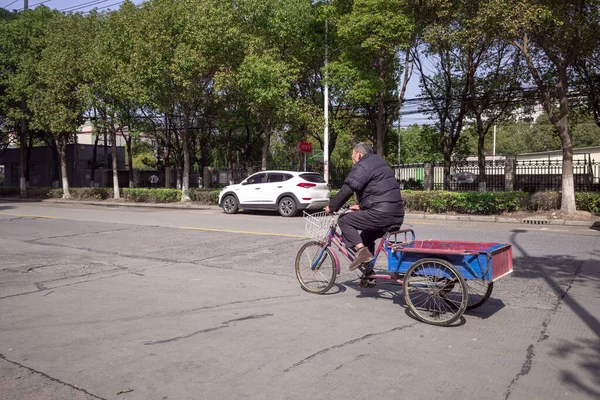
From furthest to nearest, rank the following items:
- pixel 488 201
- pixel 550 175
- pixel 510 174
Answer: pixel 550 175, pixel 510 174, pixel 488 201

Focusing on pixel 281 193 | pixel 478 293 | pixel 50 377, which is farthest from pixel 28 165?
pixel 478 293

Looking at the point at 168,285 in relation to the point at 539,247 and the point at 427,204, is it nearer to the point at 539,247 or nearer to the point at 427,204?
the point at 539,247

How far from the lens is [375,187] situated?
220 inches

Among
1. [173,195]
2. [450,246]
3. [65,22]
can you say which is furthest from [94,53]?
[450,246]

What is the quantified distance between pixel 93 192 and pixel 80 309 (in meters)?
27.3

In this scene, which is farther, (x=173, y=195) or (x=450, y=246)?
(x=173, y=195)

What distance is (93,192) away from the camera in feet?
102

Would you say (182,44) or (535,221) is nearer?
(535,221)

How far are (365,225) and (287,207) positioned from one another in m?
12.4

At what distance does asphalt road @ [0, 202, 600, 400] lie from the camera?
12.2 ft

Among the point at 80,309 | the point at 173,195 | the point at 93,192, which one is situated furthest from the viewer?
the point at 93,192

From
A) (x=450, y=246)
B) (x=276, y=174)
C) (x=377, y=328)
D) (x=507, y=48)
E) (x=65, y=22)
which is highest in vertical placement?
(x=65, y=22)

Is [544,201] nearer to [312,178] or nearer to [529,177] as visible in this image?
[529,177]

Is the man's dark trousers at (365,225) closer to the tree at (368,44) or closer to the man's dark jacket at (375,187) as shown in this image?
the man's dark jacket at (375,187)
